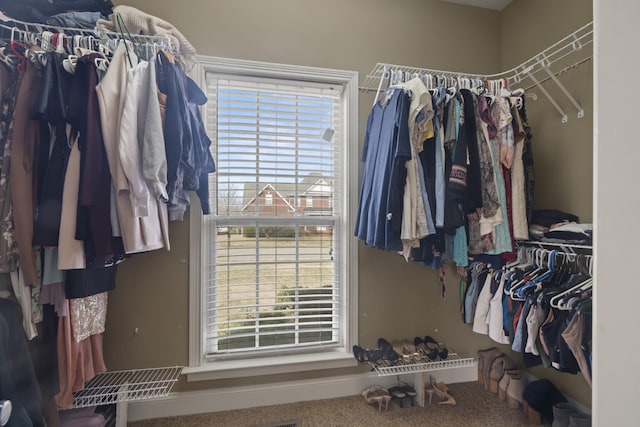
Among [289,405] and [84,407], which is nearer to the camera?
[84,407]

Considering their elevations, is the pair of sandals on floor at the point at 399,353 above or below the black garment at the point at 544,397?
above

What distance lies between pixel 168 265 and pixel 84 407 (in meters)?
0.80

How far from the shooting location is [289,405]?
1.77 m

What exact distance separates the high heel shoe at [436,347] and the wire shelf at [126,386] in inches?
61.5

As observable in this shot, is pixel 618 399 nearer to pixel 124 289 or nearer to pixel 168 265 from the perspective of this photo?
pixel 168 265

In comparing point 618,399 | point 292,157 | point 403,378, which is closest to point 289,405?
point 403,378

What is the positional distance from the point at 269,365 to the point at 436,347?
3.64 feet

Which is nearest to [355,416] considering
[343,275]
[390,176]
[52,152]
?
[343,275]

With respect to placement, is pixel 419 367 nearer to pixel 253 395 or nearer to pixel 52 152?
pixel 253 395

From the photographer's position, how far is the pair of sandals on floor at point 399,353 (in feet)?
5.66

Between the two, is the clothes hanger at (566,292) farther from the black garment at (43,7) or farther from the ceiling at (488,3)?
the black garment at (43,7)

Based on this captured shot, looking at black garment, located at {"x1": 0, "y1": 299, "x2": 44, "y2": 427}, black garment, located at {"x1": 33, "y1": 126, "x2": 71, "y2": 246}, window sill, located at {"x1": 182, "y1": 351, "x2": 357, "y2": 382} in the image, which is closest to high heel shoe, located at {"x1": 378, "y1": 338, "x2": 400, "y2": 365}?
window sill, located at {"x1": 182, "y1": 351, "x2": 357, "y2": 382}

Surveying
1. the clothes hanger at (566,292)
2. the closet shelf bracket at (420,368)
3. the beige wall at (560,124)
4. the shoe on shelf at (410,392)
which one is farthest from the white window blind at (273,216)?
the beige wall at (560,124)

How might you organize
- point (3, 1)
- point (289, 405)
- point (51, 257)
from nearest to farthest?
point (51, 257) → point (3, 1) → point (289, 405)
